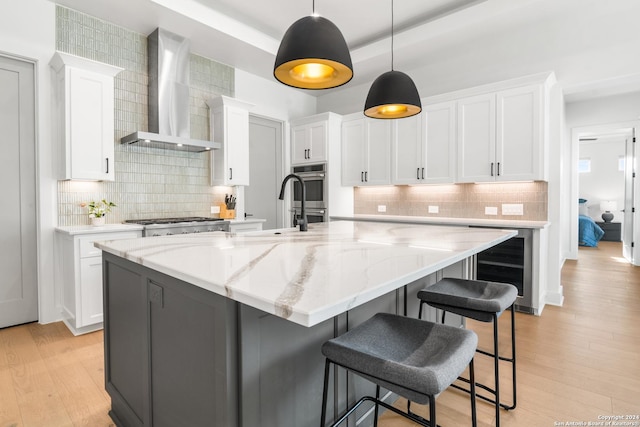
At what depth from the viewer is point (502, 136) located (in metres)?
3.80

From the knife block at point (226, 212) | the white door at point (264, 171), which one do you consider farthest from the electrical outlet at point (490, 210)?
the knife block at point (226, 212)

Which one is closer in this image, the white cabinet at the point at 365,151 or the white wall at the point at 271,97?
the white cabinet at the point at 365,151

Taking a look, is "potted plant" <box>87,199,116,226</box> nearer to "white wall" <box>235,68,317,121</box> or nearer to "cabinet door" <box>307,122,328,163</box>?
"white wall" <box>235,68,317,121</box>

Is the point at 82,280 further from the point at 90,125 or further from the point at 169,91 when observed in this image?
the point at 169,91

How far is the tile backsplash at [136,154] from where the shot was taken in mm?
3414

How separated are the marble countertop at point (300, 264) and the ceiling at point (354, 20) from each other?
276cm

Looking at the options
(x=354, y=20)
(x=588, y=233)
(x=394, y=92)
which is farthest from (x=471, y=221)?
(x=588, y=233)

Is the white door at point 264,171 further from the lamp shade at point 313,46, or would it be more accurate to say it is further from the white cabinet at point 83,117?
the lamp shade at point 313,46

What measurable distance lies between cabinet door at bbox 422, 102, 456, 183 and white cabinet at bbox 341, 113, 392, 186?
1.82ft

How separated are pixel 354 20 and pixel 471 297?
3.53m

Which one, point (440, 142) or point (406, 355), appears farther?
point (440, 142)

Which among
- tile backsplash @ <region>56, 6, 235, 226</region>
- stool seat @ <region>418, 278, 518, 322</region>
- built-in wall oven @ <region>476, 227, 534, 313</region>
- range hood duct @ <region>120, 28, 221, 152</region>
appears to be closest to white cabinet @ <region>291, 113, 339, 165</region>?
tile backsplash @ <region>56, 6, 235, 226</region>

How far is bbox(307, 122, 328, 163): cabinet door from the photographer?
5129 millimetres

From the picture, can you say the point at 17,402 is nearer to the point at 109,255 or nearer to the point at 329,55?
the point at 109,255
